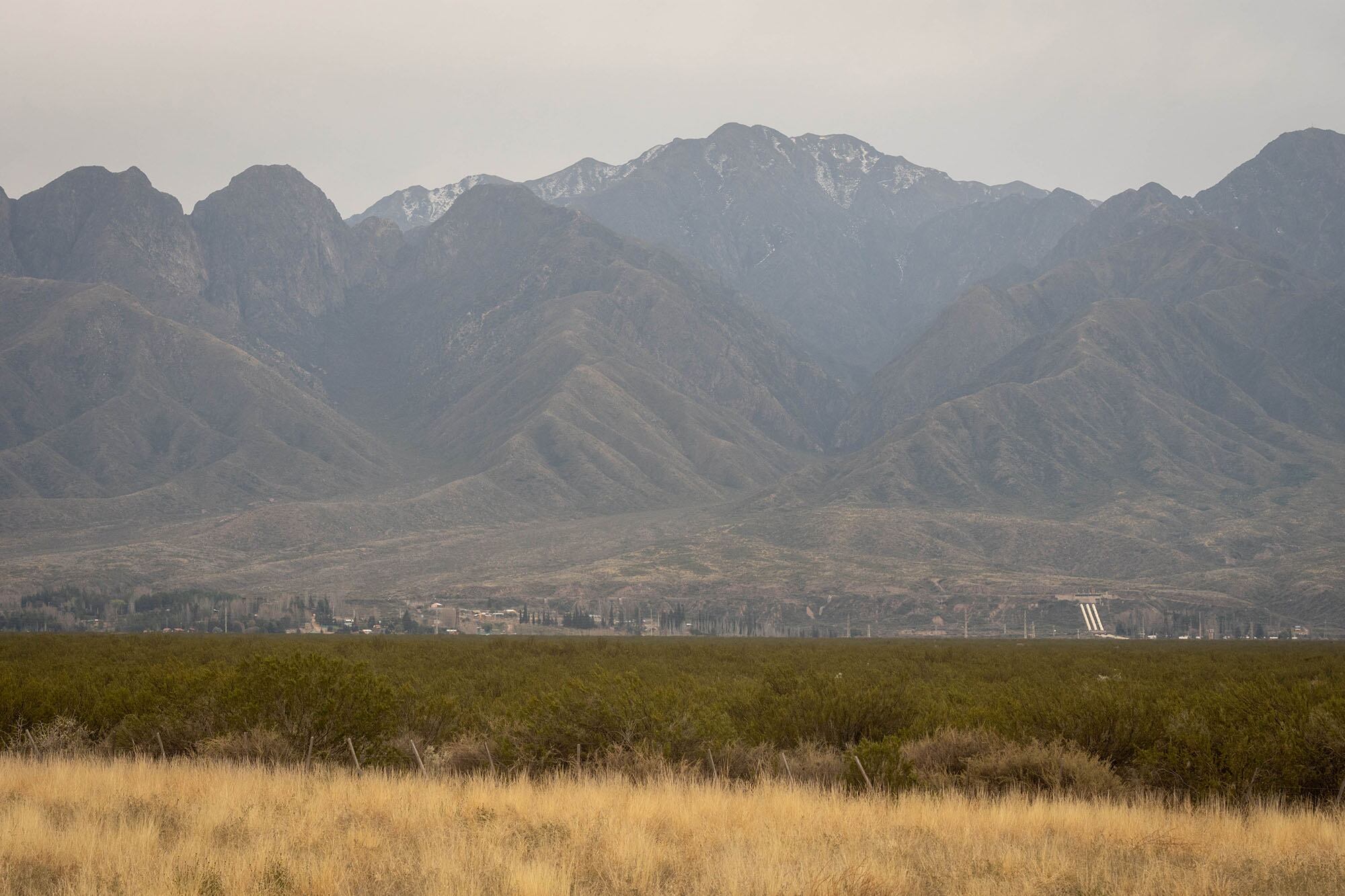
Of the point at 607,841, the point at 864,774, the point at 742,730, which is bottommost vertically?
the point at 742,730

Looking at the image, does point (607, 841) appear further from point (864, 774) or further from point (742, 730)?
point (742, 730)

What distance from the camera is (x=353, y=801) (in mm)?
16578

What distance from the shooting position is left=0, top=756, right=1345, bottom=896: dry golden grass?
1207 centimetres

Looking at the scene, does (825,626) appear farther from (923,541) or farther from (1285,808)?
(1285,808)

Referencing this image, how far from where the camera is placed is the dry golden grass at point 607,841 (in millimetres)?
12070

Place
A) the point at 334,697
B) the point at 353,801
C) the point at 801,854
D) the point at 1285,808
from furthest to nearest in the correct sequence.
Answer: the point at 334,697, the point at 1285,808, the point at 353,801, the point at 801,854

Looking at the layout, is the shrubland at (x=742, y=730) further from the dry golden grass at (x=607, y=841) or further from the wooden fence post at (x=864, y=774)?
the dry golden grass at (x=607, y=841)

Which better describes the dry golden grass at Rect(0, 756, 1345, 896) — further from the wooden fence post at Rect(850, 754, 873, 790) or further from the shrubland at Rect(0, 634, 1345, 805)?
the shrubland at Rect(0, 634, 1345, 805)

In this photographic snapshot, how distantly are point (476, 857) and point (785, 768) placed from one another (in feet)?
27.6

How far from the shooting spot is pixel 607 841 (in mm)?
13984

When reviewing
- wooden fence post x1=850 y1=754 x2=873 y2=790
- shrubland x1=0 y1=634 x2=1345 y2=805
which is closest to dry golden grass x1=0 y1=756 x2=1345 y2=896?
wooden fence post x1=850 y1=754 x2=873 y2=790

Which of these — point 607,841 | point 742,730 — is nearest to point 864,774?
point 607,841

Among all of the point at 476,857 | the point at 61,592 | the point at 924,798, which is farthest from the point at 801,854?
the point at 61,592

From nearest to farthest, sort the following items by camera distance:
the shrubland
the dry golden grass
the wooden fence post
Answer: the dry golden grass, the wooden fence post, the shrubland
